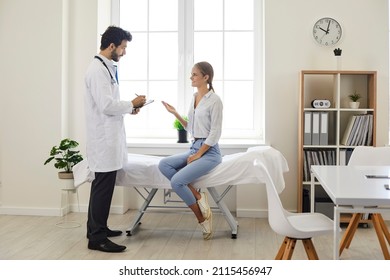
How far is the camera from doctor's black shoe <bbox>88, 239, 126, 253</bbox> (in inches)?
155

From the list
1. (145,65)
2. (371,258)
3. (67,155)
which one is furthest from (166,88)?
(371,258)

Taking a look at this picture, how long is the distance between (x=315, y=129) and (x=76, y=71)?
226 centimetres

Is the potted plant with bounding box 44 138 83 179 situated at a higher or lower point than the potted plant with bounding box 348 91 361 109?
lower

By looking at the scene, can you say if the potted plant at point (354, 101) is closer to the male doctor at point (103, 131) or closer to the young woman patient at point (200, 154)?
the young woman patient at point (200, 154)

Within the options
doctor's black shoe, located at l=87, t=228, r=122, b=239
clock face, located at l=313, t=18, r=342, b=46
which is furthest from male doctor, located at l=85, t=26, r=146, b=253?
clock face, located at l=313, t=18, r=342, b=46

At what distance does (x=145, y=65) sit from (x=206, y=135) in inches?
63.3

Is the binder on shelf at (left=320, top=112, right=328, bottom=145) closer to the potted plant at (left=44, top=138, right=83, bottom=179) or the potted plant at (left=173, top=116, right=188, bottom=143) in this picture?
the potted plant at (left=173, top=116, right=188, bottom=143)

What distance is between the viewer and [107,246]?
3945mm

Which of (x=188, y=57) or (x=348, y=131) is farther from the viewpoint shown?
(x=188, y=57)

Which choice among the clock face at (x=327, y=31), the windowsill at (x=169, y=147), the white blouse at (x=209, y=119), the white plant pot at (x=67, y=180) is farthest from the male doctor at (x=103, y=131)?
the clock face at (x=327, y=31)

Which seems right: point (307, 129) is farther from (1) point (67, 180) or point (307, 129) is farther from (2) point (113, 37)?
(1) point (67, 180)

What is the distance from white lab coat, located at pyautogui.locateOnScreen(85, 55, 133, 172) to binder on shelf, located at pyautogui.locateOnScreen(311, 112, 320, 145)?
1704 millimetres

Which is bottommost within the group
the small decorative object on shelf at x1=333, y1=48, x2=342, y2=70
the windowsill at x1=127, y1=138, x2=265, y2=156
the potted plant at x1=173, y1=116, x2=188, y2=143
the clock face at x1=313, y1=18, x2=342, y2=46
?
the windowsill at x1=127, y1=138, x2=265, y2=156

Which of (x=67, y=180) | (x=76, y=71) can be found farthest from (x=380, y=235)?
(x=76, y=71)
